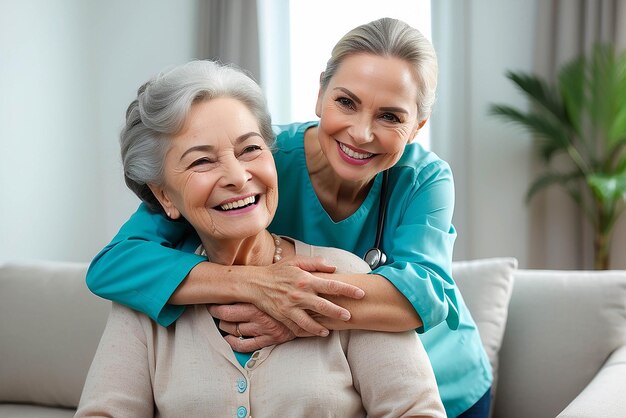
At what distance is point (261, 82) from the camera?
5.79m

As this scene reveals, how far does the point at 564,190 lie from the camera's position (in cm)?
522

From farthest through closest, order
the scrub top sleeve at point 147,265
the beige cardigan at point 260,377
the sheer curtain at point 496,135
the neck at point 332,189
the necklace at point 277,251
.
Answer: the sheer curtain at point 496,135, the neck at point 332,189, the necklace at point 277,251, the scrub top sleeve at point 147,265, the beige cardigan at point 260,377

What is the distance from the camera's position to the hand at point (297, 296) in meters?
→ 1.58

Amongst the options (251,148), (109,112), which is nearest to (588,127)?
(109,112)

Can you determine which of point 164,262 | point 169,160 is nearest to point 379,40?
point 169,160

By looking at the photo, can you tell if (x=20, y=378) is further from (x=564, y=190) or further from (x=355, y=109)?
(x=564, y=190)

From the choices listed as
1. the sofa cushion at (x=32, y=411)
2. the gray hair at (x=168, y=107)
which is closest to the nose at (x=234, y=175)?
the gray hair at (x=168, y=107)

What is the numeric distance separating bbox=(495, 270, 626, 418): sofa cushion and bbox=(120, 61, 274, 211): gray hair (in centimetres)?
124

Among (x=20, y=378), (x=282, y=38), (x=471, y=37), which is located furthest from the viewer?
(x=282, y=38)

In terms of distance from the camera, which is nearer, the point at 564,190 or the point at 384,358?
the point at 384,358

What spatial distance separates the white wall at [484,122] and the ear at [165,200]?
3866 millimetres

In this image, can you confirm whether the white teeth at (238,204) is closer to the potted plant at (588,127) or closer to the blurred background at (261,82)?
the blurred background at (261,82)

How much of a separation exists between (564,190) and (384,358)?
12.9 ft

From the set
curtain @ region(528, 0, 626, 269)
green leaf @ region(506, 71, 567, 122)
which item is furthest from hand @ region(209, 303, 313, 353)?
curtain @ region(528, 0, 626, 269)
